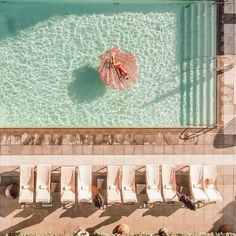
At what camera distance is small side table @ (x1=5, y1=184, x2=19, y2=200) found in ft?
58.0

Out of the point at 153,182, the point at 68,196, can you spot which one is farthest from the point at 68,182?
the point at 153,182

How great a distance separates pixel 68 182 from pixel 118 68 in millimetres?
5470

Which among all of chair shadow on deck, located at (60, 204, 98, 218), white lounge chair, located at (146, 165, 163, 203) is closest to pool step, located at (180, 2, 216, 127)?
white lounge chair, located at (146, 165, 163, 203)

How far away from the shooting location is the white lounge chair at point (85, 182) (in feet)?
57.5

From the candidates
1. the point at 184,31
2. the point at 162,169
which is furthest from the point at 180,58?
the point at 162,169

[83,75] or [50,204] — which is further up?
[83,75]

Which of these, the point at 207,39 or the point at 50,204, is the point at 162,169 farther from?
the point at 207,39

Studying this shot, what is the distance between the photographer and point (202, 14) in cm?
1902

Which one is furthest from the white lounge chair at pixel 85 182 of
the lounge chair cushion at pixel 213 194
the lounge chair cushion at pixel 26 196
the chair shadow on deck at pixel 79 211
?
the lounge chair cushion at pixel 213 194

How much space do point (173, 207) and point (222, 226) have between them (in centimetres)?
239

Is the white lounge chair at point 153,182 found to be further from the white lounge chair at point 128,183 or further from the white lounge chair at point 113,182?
the white lounge chair at point 113,182

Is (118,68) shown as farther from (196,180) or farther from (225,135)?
(196,180)

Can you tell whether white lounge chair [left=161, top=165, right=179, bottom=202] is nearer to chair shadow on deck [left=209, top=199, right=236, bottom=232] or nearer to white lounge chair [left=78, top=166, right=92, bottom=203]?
chair shadow on deck [left=209, top=199, right=236, bottom=232]

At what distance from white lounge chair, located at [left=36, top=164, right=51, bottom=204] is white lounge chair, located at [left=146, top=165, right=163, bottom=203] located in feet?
14.0
